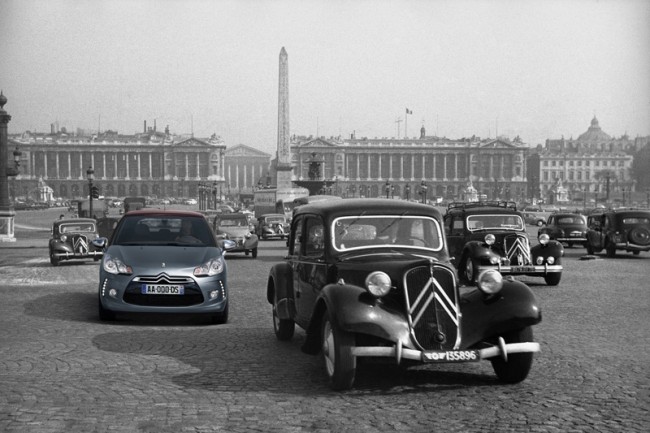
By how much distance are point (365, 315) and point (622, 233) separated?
2235 centimetres

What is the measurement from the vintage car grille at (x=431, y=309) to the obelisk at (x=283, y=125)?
79630mm

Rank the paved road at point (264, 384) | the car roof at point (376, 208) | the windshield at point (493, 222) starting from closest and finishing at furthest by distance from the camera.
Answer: the paved road at point (264, 384) < the car roof at point (376, 208) < the windshield at point (493, 222)

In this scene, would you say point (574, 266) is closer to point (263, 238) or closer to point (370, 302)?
point (370, 302)

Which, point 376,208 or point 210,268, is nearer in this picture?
point 376,208

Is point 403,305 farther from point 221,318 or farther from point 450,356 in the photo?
point 221,318

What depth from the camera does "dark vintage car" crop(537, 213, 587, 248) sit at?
110 ft

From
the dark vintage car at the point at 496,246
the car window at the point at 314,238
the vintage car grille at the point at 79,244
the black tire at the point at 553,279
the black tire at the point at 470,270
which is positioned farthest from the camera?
the vintage car grille at the point at 79,244

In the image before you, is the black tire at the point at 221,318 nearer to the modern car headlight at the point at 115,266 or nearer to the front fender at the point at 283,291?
the modern car headlight at the point at 115,266

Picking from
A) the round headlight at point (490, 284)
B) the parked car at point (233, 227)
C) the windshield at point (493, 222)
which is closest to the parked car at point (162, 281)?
the round headlight at point (490, 284)

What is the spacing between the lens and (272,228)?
139 feet

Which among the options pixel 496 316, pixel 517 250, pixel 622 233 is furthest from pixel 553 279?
pixel 622 233

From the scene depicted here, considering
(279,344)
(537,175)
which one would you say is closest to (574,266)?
(279,344)

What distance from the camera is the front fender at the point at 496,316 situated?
24.8ft

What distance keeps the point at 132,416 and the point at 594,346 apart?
5.27 meters
